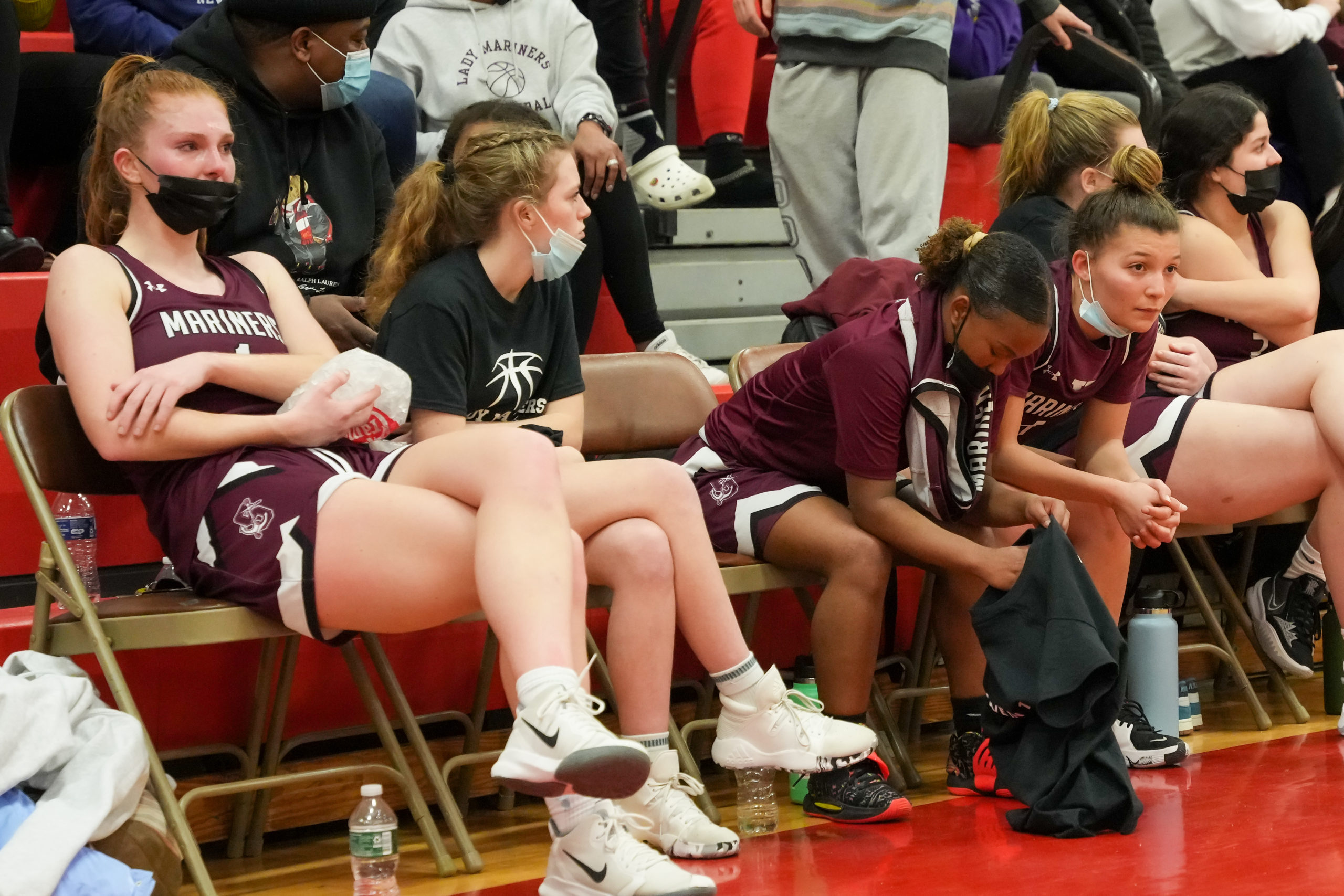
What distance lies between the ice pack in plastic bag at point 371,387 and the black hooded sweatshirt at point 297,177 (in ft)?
2.38

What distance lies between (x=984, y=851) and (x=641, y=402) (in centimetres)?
122

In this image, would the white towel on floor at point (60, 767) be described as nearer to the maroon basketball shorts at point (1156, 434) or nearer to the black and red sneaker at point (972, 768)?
the black and red sneaker at point (972, 768)

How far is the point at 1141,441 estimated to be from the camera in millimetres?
3230

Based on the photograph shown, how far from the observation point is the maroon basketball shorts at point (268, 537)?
7.29ft

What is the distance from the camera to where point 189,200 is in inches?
98.0

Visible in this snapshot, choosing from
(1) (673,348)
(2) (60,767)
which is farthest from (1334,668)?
(2) (60,767)

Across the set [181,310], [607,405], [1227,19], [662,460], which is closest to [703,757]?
[607,405]

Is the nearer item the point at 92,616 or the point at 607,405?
the point at 92,616

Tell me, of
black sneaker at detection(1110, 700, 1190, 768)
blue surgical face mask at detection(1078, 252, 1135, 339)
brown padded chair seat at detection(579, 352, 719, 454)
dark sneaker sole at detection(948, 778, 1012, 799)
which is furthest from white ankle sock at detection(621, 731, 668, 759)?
blue surgical face mask at detection(1078, 252, 1135, 339)

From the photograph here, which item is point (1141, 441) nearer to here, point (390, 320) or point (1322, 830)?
point (1322, 830)

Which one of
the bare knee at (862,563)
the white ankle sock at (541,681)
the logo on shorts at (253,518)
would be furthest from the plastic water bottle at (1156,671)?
the logo on shorts at (253,518)

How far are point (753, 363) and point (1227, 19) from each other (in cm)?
240

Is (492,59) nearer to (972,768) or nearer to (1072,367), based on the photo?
(1072,367)

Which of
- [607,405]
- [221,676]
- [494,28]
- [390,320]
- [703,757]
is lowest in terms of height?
[703,757]
